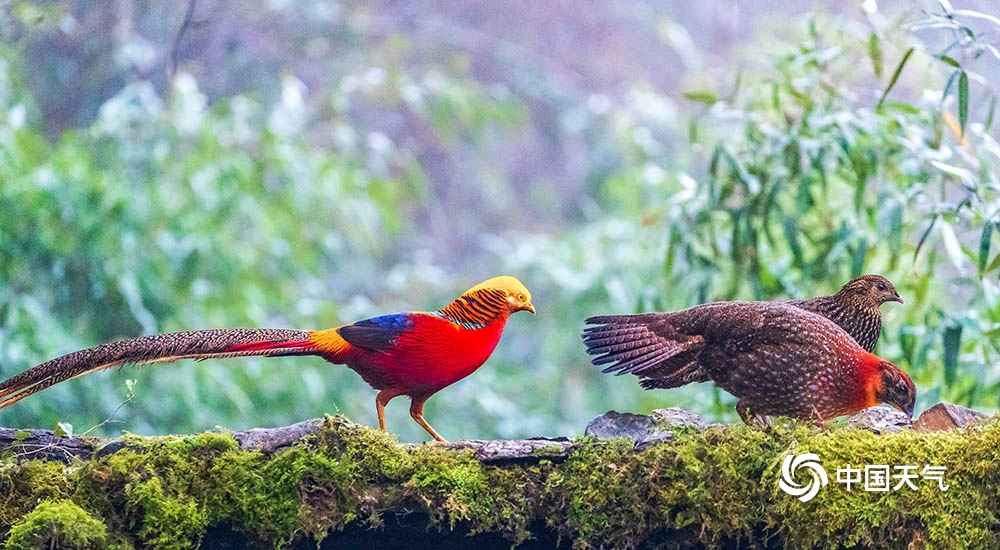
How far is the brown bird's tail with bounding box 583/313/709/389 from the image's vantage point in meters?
2.44

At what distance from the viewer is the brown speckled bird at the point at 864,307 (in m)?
2.73

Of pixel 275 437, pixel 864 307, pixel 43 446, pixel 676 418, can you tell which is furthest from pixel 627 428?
pixel 43 446

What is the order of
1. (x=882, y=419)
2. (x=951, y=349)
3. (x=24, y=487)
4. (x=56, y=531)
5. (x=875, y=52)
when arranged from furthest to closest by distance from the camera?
(x=875, y=52) → (x=951, y=349) → (x=882, y=419) → (x=24, y=487) → (x=56, y=531)

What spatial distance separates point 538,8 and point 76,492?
9294 mm

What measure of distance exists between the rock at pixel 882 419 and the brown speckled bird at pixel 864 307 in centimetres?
19

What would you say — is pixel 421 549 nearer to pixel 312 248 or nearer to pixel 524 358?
pixel 312 248

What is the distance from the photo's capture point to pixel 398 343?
94.7 inches

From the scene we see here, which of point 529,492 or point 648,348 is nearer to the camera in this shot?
point 529,492

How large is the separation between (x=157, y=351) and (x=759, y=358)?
136 cm

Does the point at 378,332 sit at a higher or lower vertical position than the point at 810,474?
higher

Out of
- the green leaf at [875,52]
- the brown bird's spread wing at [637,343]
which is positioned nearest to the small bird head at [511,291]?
the brown bird's spread wing at [637,343]

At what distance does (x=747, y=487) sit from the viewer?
205 cm

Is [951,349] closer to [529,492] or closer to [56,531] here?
[529,492]

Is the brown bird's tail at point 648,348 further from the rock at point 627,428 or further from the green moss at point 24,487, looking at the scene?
the green moss at point 24,487
